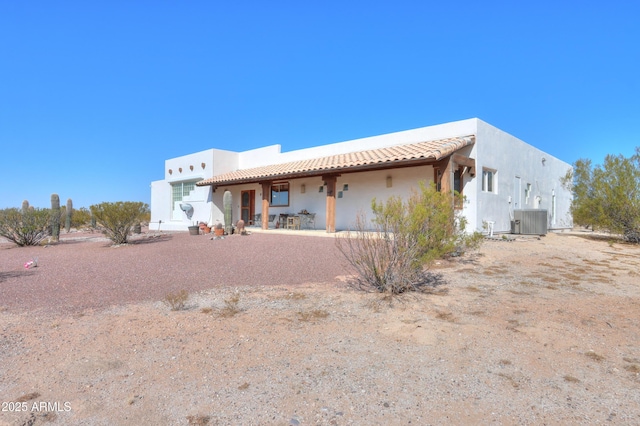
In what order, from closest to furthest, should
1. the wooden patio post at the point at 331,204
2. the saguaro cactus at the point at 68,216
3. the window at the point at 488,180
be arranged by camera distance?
the window at the point at 488,180, the wooden patio post at the point at 331,204, the saguaro cactus at the point at 68,216

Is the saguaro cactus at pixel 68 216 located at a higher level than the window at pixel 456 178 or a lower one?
lower

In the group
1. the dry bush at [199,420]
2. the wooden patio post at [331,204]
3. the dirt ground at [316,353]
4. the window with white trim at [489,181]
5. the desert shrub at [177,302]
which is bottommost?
the dry bush at [199,420]

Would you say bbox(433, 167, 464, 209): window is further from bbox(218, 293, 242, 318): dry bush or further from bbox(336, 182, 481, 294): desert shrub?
bbox(218, 293, 242, 318): dry bush

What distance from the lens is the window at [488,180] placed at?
1321cm

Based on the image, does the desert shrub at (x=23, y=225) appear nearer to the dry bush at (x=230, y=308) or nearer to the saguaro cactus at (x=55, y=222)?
the saguaro cactus at (x=55, y=222)

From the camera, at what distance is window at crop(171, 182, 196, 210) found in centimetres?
2255

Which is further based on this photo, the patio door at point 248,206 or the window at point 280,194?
the patio door at point 248,206

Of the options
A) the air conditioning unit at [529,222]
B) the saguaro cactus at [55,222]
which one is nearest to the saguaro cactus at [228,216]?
the saguaro cactus at [55,222]

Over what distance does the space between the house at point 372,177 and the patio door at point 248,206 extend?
0.06 meters

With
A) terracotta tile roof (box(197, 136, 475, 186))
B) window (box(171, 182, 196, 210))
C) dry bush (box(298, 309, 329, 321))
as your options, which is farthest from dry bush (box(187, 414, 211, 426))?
window (box(171, 182, 196, 210))

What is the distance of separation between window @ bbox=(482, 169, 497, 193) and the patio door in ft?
39.8

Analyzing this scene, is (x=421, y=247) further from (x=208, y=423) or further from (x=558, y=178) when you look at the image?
(x=558, y=178)

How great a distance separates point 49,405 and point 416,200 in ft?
17.3

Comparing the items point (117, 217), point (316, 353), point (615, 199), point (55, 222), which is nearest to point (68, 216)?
point (55, 222)
